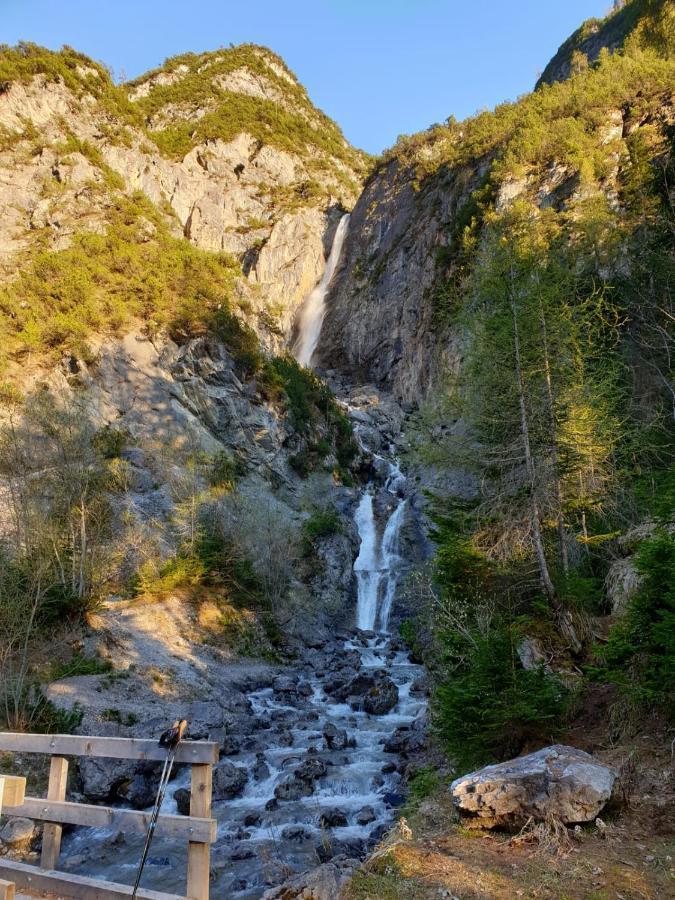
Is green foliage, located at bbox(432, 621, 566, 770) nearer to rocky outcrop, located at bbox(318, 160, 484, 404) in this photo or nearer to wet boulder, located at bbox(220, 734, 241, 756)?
wet boulder, located at bbox(220, 734, 241, 756)

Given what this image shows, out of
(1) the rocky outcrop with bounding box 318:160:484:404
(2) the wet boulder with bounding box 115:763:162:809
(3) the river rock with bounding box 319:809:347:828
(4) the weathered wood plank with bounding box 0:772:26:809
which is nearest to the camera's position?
(4) the weathered wood plank with bounding box 0:772:26:809

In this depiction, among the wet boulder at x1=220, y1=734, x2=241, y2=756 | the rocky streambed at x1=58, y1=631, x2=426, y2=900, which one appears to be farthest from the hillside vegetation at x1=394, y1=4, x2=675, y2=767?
the wet boulder at x1=220, y1=734, x2=241, y2=756

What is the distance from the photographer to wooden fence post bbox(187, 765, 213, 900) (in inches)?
154

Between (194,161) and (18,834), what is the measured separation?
6949cm

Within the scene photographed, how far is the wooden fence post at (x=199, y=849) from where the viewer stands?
12.8ft

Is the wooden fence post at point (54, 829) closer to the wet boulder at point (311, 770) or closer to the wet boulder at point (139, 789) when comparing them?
the wet boulder at point (139, 789)

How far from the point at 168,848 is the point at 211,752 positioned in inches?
244

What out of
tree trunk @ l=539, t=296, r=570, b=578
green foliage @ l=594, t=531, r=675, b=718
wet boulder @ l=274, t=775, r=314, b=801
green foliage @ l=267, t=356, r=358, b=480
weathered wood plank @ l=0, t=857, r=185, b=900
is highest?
green foliage @ l=267, t=356, r=358, b=480

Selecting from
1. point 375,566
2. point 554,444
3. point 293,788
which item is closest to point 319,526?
point 375,566

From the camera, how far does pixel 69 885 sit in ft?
13.8

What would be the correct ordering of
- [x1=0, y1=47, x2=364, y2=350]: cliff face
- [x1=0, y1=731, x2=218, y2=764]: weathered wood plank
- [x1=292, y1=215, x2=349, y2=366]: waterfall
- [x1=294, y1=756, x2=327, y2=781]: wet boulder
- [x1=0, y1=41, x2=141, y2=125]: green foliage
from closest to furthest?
[x1=0, y1=731, x2=218, y2=764]: weathered wood plank → [x1=294, y1=756, x2=327, y2=781]: wet boulder → [x1=0, y1=47, x2=364, y2=350]: cliff face → [x1=0, y1=41, x2=141, y2=125]: green foliage → [x1=292, y1=215, x2=349, y2=366]: waterfall

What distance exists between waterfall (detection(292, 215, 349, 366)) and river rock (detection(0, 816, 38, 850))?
53.0 m

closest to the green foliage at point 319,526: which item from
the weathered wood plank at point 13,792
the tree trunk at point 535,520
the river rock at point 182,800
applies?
the river rock at point 182,800

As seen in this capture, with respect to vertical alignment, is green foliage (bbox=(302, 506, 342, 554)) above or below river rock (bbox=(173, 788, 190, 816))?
above
